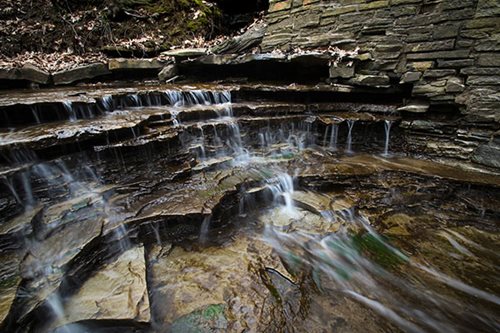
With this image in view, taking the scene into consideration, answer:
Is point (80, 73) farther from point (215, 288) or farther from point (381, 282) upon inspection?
point (381, 282)

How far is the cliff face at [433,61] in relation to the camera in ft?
15.2

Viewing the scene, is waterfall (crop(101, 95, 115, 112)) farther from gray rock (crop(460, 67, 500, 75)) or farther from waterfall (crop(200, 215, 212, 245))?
gray rock (crop(460, 67, 500, 75))

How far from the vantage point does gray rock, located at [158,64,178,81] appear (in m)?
7.71

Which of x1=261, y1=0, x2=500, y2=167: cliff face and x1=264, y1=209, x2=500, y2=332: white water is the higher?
x1=261, y1=0, x2=500, y2=167: cliff face

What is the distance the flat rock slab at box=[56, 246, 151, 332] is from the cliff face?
222 inches

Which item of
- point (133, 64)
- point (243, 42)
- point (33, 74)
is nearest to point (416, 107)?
point (243, 42)

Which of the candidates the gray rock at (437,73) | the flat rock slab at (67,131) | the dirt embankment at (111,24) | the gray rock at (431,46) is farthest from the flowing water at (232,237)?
the dirt embankment at (111,24)

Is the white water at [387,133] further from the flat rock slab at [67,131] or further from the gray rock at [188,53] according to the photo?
the gray rock at [188,53]

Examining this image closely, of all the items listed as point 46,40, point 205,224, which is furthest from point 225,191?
point 46,40

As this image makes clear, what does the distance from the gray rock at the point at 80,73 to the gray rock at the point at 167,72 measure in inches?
55.2

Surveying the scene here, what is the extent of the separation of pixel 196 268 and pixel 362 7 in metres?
6.28

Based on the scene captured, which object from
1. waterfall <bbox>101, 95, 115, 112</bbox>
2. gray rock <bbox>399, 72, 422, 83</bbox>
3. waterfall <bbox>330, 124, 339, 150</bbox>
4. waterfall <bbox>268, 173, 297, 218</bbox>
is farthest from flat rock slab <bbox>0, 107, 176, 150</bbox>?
gray rock <bbox>399, 72, 422, 83</bbox>

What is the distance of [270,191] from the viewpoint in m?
4.65

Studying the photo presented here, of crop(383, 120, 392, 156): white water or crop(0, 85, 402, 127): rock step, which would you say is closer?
crop(0, 85, 402, 127): rock step
